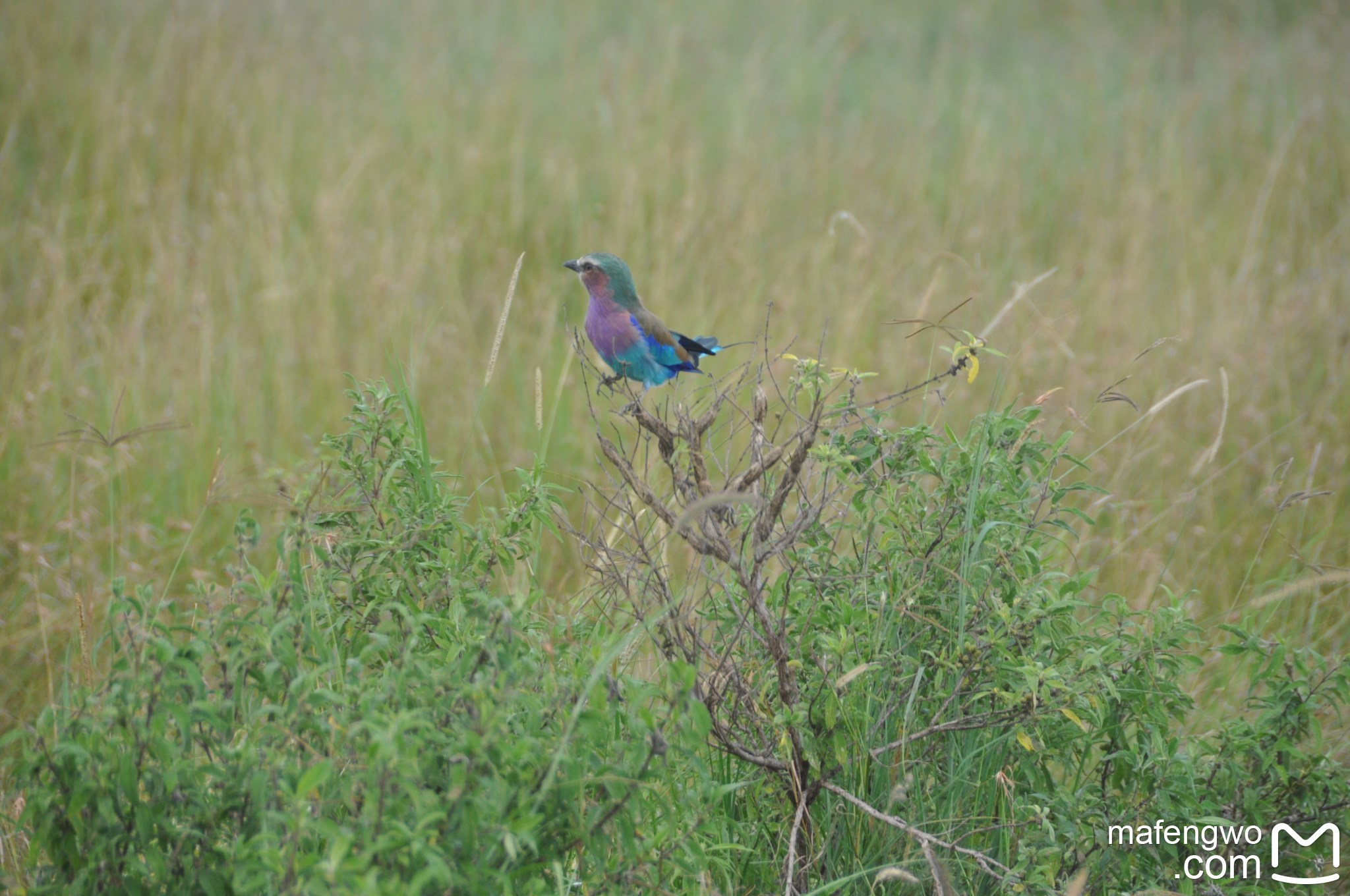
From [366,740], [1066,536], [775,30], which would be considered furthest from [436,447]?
[775,30]

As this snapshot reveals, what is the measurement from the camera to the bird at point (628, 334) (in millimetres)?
2539

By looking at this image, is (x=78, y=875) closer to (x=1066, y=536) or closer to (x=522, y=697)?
(x=522, y=697)

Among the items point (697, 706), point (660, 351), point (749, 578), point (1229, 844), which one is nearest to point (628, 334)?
point (660, 351)

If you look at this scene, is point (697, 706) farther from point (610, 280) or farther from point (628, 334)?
point (610, 280)

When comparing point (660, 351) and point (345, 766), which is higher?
point (660, 351)

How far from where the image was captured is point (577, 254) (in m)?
5.38

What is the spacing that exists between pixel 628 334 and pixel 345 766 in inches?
48.9

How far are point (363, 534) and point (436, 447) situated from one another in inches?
82.9

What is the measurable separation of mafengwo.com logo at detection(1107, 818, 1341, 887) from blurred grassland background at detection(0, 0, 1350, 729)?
72 centimetres

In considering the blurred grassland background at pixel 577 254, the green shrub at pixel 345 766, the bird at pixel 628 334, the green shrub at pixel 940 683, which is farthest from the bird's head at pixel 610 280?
the green shrub at pixel 345 766

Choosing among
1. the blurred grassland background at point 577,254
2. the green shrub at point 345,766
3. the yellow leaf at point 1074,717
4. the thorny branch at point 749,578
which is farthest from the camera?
the blurred grassland background at point 577,254

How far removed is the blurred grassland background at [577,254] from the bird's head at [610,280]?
0.47 m

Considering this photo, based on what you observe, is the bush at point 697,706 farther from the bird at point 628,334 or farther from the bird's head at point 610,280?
the bird's head at point 610,280

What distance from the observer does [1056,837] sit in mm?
1974
